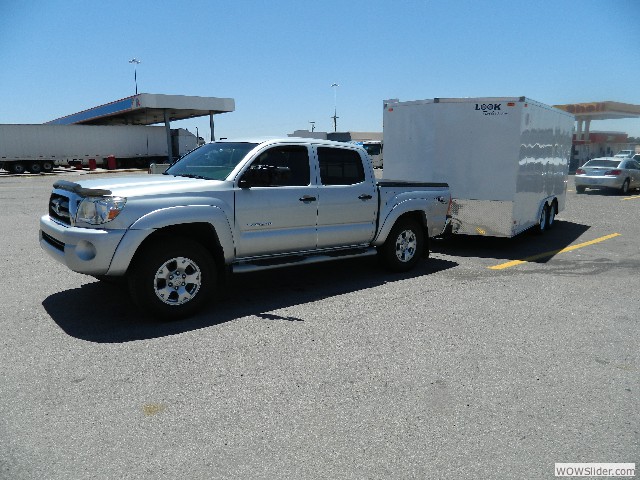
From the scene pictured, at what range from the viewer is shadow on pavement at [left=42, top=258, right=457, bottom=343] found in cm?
494

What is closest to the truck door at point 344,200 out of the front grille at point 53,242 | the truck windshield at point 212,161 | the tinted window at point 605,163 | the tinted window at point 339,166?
the tinted window at point 339,166

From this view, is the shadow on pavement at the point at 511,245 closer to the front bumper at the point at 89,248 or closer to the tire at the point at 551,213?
the tire at the point at 551,213

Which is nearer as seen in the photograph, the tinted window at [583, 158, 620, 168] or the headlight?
the headlight

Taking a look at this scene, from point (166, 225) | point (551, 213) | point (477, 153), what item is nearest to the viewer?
point (166, 225)

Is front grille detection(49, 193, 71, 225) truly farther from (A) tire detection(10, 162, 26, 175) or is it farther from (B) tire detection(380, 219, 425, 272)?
(A) tire detection(10, 162, 26, 175)

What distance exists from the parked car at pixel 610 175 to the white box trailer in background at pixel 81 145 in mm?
34379

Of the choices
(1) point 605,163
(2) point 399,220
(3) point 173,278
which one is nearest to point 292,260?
(3) point 173,278

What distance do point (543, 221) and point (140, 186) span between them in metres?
9.40

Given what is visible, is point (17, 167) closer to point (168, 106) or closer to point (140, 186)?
point (168, 106)

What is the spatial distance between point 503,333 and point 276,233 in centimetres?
277

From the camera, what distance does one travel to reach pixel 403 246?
757 centimetres

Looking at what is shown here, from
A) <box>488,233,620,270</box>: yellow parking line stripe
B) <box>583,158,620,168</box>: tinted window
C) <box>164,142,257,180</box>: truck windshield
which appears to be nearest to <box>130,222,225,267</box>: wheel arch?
<box>164,142,257,180</box>: truck windshield

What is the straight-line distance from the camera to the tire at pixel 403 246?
24.2 feet

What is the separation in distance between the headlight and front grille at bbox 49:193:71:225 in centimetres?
28
